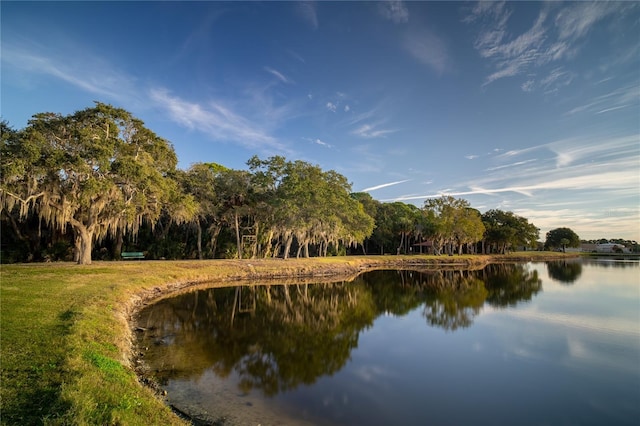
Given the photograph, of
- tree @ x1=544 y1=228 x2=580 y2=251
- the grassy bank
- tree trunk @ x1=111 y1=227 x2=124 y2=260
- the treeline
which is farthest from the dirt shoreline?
tree @ x1=544 y1=228 x2=580 y2=251

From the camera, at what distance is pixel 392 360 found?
41.3 ft

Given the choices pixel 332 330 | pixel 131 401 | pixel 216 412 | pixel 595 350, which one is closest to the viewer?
pixel 131 401

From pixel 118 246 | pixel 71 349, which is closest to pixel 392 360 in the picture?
pixel 71 349

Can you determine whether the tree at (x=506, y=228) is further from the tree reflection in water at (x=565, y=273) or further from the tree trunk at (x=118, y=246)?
the tree trunk at (x=118, y=246)

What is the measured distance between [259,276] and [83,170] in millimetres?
17360

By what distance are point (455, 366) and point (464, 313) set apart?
9792 mm

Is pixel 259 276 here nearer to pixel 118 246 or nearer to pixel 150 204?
pixel 150 204

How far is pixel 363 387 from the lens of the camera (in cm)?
1004

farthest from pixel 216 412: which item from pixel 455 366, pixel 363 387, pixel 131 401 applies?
pixel 455 366

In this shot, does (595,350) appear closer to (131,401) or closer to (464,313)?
(464,313)

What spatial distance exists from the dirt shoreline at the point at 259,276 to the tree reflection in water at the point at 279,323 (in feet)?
2.25

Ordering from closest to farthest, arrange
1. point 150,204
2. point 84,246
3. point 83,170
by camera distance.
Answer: point 83,170
point 84,246
point 150,204

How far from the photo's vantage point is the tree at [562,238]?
358 feet

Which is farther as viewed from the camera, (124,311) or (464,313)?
(464,313)
